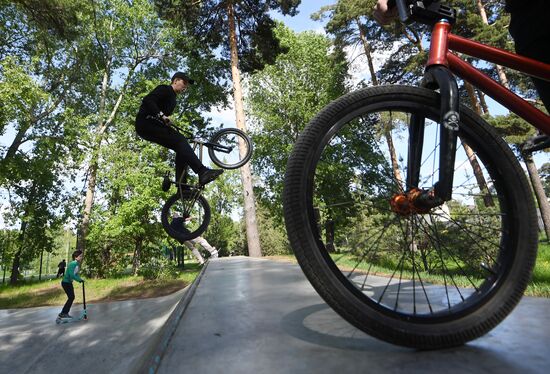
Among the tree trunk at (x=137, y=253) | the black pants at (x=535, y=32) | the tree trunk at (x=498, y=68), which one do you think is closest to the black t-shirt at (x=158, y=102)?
the black pants at (x=535, y=32)

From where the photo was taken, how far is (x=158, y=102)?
4.68 meters

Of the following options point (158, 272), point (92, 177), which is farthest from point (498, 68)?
point (92, 177)

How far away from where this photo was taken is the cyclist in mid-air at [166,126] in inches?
182

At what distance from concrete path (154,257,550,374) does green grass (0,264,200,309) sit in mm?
15349

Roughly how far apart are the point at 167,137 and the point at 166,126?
0.17m

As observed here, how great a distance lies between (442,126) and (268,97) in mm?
24769

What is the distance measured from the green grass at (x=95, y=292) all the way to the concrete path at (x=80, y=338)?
2063 millimetres

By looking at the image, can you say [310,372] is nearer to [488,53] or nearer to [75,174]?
[488,53]

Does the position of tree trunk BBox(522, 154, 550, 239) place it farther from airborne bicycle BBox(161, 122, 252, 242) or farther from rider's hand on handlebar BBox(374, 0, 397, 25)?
rider's hand on handlebar BBox(374, 0, 397, 25)

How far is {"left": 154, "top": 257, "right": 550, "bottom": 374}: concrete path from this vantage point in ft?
3.51

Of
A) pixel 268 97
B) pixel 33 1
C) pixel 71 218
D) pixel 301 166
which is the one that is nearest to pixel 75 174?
pixel 71 218

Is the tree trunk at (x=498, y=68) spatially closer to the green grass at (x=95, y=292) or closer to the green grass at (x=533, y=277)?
the green grass at (x=533, y=277)

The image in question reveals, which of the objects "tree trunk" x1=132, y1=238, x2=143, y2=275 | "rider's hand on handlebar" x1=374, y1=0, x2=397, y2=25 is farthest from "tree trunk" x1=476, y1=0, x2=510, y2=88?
"tree trunk" x1=132, y1=238, x2=143, y2=275

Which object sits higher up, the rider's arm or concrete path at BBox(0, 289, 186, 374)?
the rider's arm
